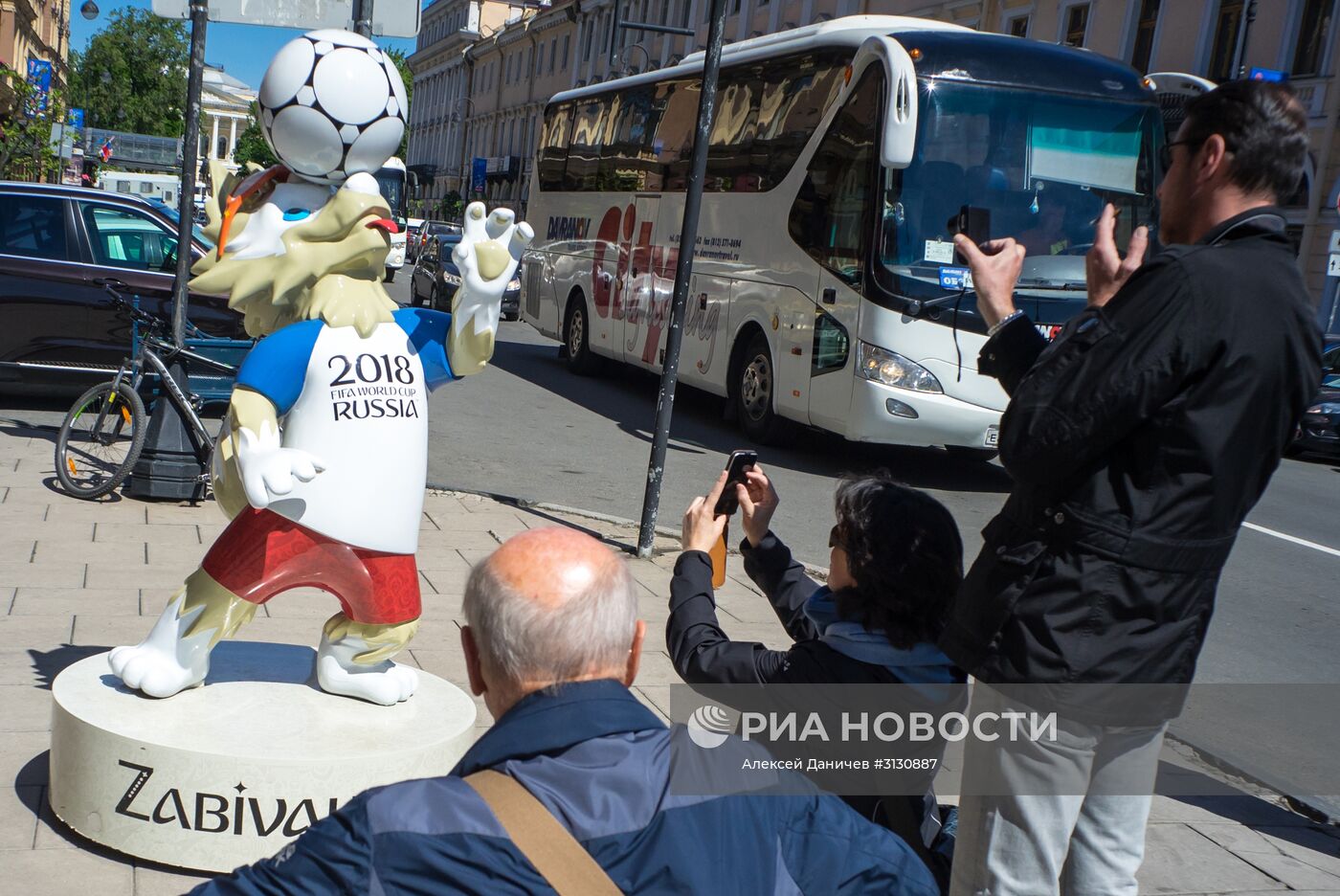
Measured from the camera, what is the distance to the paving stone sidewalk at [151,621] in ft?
11.5

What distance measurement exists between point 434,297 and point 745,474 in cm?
2223

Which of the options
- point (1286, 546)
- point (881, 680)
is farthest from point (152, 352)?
point (1286, 546)

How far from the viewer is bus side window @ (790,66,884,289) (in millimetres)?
10430

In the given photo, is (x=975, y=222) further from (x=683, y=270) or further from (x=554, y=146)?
(x=554, y=146)

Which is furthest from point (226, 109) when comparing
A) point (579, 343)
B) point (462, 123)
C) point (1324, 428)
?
point (1324, 428)

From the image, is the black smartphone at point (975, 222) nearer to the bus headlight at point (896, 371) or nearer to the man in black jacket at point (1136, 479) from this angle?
the bus headlight at point (896, 371)

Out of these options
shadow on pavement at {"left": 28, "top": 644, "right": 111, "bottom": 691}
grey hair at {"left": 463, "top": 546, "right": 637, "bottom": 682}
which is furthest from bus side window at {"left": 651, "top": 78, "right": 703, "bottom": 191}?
grey hair at {"left": 463, "top": 546, "right": 637, "bottom": 682}

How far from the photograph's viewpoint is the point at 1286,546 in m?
9.88

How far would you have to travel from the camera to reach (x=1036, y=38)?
94.1ft

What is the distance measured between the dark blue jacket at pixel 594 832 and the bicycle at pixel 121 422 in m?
6.34

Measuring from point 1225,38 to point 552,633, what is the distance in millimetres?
27474

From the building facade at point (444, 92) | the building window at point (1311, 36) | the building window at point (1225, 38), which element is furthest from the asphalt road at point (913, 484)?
the building facade at point (444, 92)

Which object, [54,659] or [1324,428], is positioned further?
[1324,428]

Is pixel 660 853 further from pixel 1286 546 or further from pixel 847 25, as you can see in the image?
pixel 847 25
